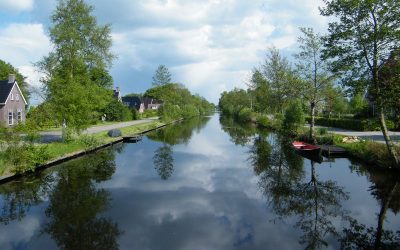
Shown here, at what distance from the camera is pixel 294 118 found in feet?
144

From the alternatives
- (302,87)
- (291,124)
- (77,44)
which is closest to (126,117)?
(77,44)

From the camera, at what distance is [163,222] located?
46.1ft

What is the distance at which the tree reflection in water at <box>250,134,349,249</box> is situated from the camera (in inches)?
523

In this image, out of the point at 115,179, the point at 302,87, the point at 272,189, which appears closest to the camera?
the point at 272,189

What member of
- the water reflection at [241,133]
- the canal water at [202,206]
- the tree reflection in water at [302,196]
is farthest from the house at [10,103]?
the tree reflection in water at [302,196]

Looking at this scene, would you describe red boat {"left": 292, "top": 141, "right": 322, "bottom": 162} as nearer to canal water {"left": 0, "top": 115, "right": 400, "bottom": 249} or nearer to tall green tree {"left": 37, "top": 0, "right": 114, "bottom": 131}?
canal water {"left": 0, "top": 115, "right": 400, "bottom": 249}

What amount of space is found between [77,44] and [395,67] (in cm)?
3402

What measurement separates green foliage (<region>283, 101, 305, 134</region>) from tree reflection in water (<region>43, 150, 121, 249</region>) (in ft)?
85.3

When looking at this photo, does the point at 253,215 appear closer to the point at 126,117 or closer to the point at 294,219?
the point at 294,219

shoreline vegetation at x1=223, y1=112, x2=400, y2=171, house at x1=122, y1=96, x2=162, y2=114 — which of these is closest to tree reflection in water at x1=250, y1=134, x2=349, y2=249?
shoreline vegetation at x1=223, y1=112, x2=400, y2=171

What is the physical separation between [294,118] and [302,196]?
2711 cm

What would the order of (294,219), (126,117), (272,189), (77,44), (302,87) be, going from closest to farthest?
(294,219), (272,189), (302,87), (77,44), (126,117)

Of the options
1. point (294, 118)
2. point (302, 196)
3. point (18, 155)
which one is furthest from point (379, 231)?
point (294, 118)

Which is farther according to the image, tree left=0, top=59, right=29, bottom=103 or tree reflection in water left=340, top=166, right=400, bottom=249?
tree left=0, top=59, right=29, bottom=103
